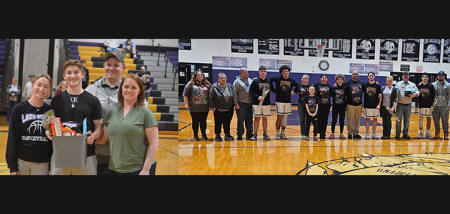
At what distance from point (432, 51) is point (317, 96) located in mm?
2751

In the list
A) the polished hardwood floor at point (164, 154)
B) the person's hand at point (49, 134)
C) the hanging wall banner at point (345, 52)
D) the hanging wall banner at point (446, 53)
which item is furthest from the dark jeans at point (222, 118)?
the hanging wall banner at point (446, 53)

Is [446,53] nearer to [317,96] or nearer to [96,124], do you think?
[317,96]

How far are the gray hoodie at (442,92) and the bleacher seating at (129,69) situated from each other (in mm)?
5528

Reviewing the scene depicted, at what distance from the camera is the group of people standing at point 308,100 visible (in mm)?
5943

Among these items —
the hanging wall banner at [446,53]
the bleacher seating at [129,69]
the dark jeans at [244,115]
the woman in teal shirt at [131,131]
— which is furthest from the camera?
the hanging wall banner at [446,53]

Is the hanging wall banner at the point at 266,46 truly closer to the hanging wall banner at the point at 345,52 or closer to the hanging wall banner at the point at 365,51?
the hanging wall banner at the point at 345,52

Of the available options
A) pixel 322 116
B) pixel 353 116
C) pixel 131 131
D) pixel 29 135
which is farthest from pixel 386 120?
pixel 29 135

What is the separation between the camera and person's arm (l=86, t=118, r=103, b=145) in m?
2.61

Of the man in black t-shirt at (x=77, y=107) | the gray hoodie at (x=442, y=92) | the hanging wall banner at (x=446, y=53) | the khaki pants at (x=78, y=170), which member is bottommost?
the khaki pants at (x=78, y=170)

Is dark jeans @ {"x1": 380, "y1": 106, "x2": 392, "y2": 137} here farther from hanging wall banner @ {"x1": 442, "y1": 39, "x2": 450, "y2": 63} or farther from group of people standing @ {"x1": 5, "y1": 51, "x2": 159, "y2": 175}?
group of people standing @ {"x1": 5, "y1": 51, "x2": 159, "y2": 175}

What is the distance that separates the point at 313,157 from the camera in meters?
4.82

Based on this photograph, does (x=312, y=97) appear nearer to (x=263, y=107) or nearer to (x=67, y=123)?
(x=263, y=107)

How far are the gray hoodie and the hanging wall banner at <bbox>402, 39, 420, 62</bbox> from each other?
31.5 inches
